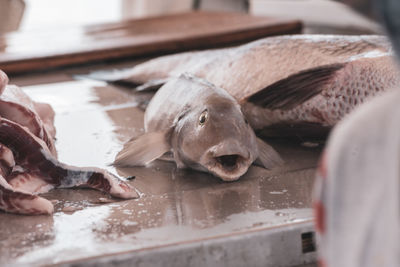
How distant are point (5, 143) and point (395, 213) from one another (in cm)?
128

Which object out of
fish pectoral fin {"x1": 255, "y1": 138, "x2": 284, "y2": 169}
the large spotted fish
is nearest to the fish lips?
fish pectoral fin {"x1": 255, "y1": 138, "x2": 284, "y2": 169}

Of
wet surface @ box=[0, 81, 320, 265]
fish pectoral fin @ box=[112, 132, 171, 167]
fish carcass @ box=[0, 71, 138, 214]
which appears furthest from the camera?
fish pectoral fin @ box=[112, 132, 171, 167]

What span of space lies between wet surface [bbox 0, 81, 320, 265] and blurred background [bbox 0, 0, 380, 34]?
0.47m

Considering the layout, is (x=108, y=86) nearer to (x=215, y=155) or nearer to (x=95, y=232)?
(x=215, y=155)

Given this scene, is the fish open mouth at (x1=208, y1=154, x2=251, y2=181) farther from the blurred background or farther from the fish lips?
the blurred background

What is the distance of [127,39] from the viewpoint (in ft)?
12.5

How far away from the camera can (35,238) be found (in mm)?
1513

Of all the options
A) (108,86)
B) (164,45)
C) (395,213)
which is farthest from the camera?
(164,45)

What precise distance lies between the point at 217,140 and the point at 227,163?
0.09 metres

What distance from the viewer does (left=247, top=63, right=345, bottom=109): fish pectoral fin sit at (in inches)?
82.9

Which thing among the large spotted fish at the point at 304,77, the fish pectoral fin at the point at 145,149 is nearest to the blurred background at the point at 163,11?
the large spotted fish at the point at 304,77

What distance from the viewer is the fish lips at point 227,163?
1.78m

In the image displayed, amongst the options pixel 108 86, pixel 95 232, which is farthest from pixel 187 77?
pixel 108 86

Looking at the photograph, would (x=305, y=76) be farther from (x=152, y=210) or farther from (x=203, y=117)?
(x=152, y=210)
